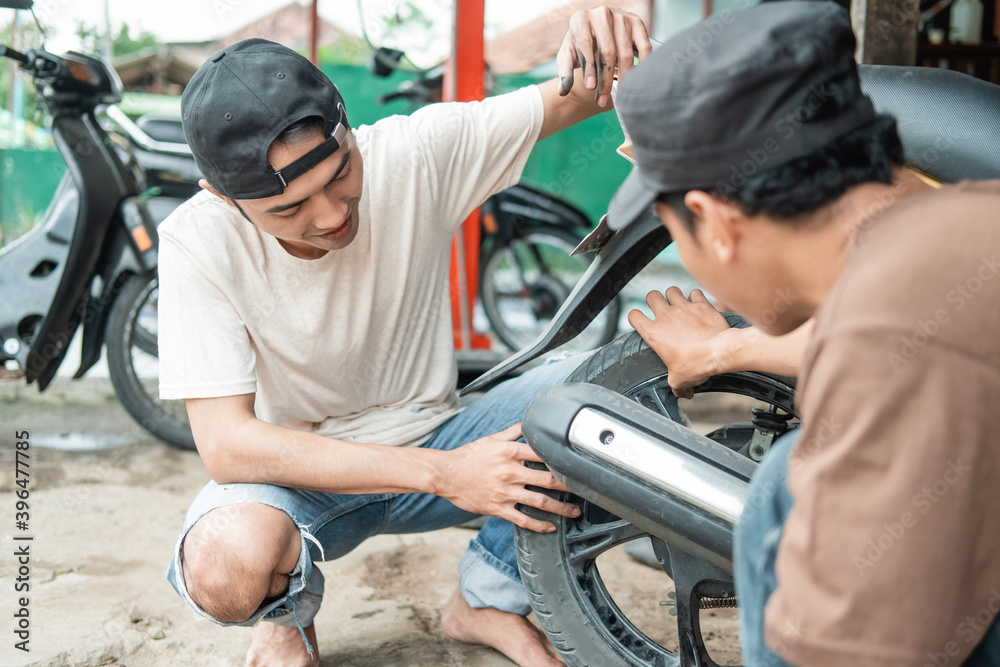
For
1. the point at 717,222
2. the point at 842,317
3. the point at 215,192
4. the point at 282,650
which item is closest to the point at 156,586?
the point at 282,650

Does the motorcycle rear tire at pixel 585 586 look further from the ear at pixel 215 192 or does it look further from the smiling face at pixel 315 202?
the ear at pixel 215 192

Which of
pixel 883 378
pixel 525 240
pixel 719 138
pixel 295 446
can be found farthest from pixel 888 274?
pixel 525 240

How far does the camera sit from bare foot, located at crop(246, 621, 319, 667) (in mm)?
1699

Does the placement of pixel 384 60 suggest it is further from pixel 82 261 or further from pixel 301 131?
pixel 301 131

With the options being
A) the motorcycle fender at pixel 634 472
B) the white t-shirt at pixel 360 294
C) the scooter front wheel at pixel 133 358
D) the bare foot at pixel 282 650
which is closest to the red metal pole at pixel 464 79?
the scooter front wheel at pixel 133 358

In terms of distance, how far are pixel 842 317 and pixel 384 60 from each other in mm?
3607

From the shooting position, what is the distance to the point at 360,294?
5.60 feet

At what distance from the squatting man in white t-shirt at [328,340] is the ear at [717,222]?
0.67 meters

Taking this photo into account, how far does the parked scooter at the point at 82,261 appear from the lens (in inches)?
118

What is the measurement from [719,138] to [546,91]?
1025 mm

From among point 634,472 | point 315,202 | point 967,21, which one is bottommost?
point 967,21

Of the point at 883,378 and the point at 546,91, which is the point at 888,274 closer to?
the point at 883,378

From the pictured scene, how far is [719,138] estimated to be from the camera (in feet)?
2.74

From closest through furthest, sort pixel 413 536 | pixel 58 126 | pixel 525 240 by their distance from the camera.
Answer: pixel 413 536
pixel 58 126
pixel 525 240
